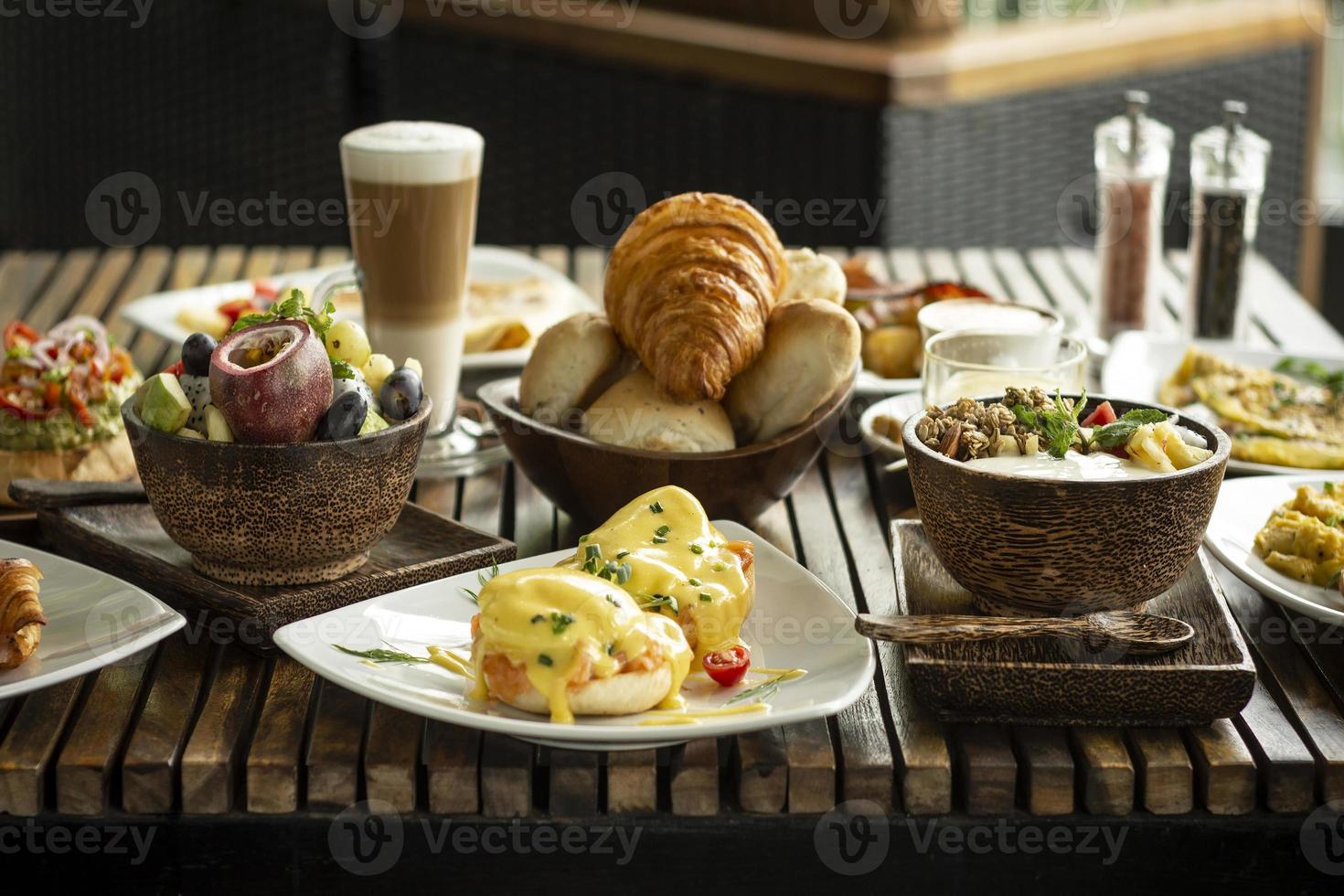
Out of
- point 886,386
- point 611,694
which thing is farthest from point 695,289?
point 611,694

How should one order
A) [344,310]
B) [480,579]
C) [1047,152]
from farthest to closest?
1. [1047,152]
2. [344,310]
3. [480,579]

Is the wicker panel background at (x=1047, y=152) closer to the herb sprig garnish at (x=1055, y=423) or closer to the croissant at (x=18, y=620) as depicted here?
the herb sprig garnish at (x=1055, y=423)

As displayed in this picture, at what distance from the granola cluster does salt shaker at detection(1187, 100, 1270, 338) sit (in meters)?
0.89

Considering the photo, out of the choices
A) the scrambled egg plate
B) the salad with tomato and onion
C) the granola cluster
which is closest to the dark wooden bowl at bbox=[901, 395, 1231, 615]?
the granola cluster

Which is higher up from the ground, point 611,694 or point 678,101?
point 678,101

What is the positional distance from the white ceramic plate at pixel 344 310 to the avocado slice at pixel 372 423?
22.1 inches

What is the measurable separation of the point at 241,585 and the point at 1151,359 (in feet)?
3.85

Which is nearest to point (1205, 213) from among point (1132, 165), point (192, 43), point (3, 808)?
point (1132, 165)

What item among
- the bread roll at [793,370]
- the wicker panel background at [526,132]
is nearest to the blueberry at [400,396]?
the bread roll at [793,370]

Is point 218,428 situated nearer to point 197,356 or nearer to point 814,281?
point 197,356

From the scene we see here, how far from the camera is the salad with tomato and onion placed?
4.96 feet

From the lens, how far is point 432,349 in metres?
1.71

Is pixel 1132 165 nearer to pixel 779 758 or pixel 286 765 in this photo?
pixel 779 758

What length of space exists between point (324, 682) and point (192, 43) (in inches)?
145
